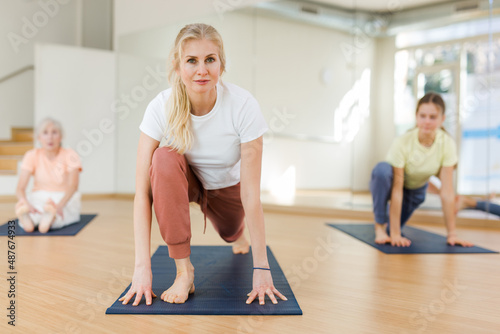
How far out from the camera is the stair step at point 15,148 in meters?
5.22

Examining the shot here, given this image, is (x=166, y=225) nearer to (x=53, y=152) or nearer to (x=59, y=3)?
(x=53, y=152)

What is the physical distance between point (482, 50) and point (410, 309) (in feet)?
8.58

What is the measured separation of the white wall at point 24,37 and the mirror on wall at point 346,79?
159 cm

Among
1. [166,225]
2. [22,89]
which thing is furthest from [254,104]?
[22,89]

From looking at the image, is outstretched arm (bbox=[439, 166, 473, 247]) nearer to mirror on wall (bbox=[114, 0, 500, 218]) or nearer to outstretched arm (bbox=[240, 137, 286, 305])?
mirror on wall (bbox=[114, 0, 500, 218])

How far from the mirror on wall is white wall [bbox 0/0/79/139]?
159 cm

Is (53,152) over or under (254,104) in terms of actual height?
under

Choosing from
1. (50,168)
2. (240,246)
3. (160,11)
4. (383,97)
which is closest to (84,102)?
(160,11)

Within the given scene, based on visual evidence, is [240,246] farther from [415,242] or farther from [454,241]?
[454,241]

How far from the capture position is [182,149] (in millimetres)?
1432

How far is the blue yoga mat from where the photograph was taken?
126cm

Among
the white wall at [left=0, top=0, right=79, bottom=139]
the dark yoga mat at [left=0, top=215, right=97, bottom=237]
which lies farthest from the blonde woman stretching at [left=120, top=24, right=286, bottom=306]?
the white wall at [left=0, top=0, right=79, bottom=139]

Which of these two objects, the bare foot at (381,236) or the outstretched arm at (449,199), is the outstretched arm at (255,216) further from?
the outstretched arm at (449,199)

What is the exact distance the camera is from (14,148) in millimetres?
5262
